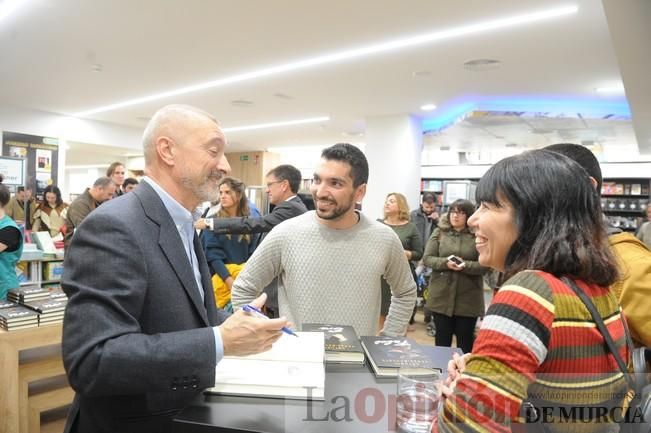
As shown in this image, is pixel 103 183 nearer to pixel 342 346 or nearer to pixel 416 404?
pixel 342 346

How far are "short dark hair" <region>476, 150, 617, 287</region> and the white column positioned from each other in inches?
255

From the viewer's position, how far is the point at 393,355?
1.03m

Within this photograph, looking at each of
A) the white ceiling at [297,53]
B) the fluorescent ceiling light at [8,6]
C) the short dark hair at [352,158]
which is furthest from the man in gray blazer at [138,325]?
the fluorescent ceiling light at [8,6]

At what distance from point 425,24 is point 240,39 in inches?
70.5

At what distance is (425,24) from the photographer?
3.65 m

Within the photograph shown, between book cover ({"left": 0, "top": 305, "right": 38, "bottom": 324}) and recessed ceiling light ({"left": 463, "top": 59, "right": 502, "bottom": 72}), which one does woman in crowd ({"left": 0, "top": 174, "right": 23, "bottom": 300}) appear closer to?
book cover ({"left": 0, "top": 305, "right": 38, "bottom": 324})

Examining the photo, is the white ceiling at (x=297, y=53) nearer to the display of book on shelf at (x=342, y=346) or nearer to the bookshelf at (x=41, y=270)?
the bookshelf at (x=41, y=270)

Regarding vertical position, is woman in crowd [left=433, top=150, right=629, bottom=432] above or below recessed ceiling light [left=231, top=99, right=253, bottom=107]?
below

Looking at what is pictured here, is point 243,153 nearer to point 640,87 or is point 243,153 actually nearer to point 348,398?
point 640,87

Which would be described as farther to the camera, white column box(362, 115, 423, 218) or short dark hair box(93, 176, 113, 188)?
white column box(362, 115, 423, 218)

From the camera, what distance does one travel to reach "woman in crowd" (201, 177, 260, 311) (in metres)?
3.08

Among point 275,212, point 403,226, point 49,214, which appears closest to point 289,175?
point 275,212

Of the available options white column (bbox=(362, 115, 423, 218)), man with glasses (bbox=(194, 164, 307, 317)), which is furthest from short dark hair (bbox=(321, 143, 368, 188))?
white column (bbox=(362, 115, 423, 218))

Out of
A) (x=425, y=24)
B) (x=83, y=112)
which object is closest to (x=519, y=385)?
(x=425, y=24)
